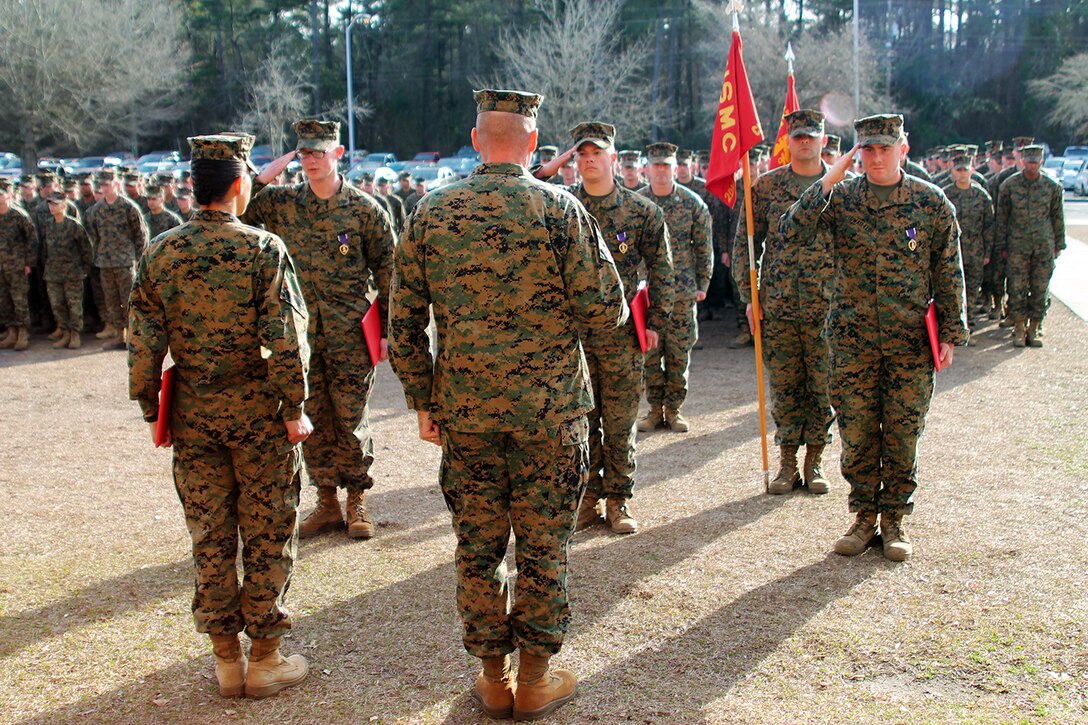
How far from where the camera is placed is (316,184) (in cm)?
550

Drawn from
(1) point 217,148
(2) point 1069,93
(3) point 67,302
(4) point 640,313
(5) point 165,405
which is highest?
(2) point 1069,93

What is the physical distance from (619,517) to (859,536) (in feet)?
4.50

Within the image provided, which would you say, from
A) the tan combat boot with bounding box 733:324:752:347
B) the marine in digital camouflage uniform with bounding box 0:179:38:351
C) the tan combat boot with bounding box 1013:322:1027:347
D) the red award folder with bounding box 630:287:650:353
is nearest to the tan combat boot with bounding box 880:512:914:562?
the red award folder with bounding box 630:287:650:353

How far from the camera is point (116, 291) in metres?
12.9

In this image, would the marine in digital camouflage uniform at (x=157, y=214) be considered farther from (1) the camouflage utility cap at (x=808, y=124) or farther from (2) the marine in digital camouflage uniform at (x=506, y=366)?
(2) the marine in digital camouflage uniform at (x=506, y=366)

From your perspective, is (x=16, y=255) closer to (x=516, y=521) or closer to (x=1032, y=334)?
(x=516, y=521)

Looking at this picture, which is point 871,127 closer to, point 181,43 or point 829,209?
point 829,209

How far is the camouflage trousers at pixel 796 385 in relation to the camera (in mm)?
6387

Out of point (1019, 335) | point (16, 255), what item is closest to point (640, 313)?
point (1019, 335)

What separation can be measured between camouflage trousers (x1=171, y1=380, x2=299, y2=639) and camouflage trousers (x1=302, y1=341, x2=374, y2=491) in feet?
5.27

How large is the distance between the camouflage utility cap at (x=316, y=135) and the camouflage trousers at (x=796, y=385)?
3.09 meters

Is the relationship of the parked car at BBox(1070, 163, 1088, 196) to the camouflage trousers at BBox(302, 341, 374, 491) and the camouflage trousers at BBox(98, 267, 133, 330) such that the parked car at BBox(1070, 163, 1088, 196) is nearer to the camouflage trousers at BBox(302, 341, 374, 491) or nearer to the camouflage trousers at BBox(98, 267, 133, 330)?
the camouflage trousers at BBox(98, 267, 133, 330)

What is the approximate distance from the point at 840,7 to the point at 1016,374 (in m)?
49.1

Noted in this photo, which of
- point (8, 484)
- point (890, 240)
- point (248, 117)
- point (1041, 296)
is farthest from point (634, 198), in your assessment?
point (248, 117)
